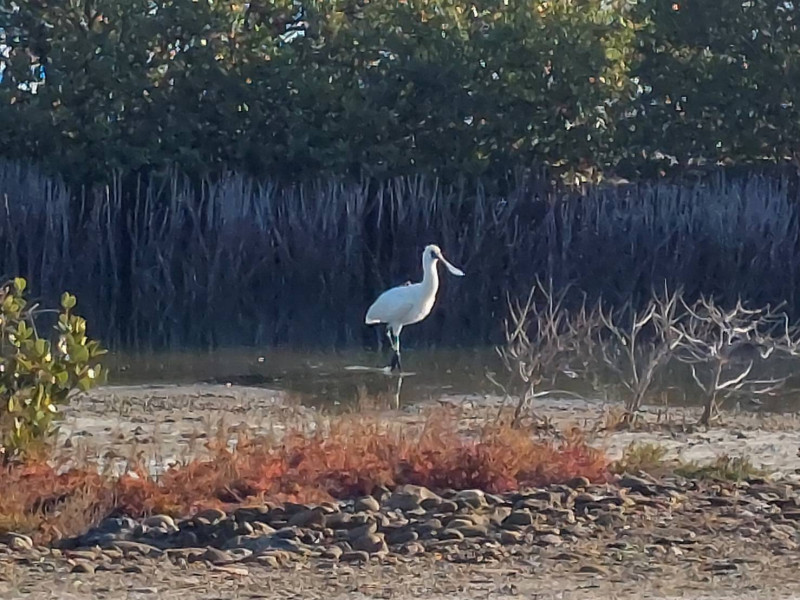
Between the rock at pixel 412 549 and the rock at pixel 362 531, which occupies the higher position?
the rock at pixel 362 531

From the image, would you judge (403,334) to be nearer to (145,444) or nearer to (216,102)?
(216,102)

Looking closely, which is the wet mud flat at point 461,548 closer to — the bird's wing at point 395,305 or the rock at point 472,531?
the rock at point 472,531

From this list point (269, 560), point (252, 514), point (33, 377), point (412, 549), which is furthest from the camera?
point (33, 377)

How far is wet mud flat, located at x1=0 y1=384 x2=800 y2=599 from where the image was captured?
6.89 meters

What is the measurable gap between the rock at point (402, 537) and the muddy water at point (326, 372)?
6.40 metres

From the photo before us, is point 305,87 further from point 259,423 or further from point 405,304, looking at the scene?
point 259,423

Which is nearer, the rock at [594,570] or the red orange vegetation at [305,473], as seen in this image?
the rock at [594,570]

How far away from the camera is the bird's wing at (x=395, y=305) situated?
17.9 m

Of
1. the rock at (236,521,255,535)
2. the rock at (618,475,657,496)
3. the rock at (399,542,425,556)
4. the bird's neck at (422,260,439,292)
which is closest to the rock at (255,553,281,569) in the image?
the rock at (236,521,255,535)

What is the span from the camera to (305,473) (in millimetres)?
9195

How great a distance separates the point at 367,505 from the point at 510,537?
3.21ft

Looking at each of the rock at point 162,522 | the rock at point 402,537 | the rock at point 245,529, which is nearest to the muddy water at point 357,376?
the rock at point 162,522

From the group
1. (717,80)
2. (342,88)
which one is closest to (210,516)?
(342,88)

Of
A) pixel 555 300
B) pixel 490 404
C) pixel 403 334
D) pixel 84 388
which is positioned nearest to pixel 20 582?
pixel 84 388
